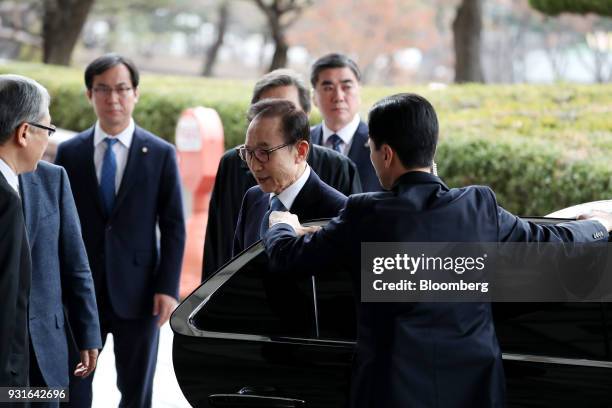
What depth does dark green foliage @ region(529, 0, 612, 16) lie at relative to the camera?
10.8 meters

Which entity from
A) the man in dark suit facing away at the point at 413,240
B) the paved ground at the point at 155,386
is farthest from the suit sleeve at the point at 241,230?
the paved ground at the point at 155,386

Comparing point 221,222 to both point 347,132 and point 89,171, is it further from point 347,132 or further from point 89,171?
point 347,132

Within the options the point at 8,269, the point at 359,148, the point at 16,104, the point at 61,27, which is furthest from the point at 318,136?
the point at 61,27

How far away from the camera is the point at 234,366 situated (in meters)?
2.96

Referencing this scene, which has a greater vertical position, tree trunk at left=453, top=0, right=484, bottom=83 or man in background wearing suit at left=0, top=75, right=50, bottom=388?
tree trunk at left=453, top=0, right=484, bottom=83

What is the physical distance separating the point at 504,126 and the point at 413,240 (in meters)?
7.04

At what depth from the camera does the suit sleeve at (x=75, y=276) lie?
3570mm

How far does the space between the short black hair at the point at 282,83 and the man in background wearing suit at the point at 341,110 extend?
0.58m

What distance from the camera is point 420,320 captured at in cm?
254

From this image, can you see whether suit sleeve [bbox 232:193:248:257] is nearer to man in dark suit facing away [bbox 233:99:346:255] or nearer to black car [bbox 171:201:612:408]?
man in dark suit facing away [bbox 233:99:346:255]

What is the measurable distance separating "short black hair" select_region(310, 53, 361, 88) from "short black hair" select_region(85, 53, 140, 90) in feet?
3.26

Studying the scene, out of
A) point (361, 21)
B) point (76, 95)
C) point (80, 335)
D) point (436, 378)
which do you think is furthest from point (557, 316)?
point (361, 21)

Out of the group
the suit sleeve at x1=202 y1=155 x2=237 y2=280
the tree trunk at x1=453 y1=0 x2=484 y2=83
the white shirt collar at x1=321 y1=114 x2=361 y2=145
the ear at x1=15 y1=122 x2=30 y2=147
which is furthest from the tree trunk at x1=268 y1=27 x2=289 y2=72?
the ear at x1=15 y1=122 x2=30 y2=147

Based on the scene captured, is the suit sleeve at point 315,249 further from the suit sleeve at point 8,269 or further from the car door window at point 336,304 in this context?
the suit sleeve at point 8,269
